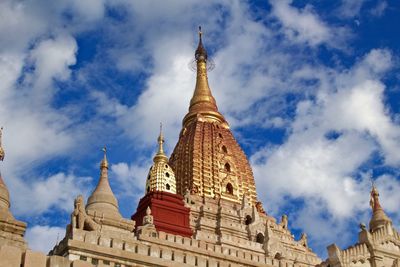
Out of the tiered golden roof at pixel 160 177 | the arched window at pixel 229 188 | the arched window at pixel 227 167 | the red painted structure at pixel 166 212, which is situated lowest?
the red painted structure at pixel 166 212

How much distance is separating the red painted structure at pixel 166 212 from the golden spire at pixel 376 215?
16.0m

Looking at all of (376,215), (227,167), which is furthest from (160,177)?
(376,215)

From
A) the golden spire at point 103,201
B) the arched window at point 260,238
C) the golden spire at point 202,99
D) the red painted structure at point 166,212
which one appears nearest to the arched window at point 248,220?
the arched window at point 260,238

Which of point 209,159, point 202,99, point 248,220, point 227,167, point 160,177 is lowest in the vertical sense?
point 248,220

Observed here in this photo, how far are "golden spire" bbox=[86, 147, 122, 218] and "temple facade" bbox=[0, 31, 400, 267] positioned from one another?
3.1 inches

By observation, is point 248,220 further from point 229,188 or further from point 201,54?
point 201,54

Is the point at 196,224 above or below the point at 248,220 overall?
below

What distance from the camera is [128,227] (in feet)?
138

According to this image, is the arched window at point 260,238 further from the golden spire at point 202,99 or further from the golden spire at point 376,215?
the golden spire at point 202,99

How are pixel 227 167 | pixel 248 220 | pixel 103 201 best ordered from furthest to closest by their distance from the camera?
pixel 227 167
pixel 248 220
pixel 103 201

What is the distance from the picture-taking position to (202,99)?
8150 cm

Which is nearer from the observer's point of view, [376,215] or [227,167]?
[376,215]

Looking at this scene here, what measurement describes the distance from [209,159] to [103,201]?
27962 mm

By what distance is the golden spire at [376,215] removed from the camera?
53.7 meters
